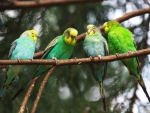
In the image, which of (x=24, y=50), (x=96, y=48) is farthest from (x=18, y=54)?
(x=96, y=48)

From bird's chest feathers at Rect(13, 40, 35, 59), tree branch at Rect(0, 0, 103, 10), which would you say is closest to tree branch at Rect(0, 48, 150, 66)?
tree branch at Rect(0, 0, 103, 10)

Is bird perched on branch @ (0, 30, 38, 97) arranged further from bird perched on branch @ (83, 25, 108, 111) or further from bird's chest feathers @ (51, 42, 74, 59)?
bird perched on branch @ (83, 25, 108, 111)

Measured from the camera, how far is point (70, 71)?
391 cm

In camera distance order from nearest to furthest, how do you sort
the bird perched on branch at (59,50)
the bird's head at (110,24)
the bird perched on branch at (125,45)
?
the bird perched on branch at (59,50)
the bird perched on branch at (125,45)
the bird's head at (110,24)

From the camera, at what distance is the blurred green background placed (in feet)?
12.0

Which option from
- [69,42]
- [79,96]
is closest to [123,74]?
[79,96]

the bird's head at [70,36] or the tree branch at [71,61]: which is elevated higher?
the bird's head at [70,36]

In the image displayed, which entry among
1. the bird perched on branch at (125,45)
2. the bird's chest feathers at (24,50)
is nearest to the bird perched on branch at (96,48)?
the bird perched on branch at (125,45)

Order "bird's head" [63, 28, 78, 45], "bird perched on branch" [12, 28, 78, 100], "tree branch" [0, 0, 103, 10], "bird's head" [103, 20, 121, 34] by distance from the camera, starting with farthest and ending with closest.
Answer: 1. "bird's head" [103, 20, 121, 34]
2. "bird perched on branch" [12, 28, 78, 100]
3. "bird's head" [63, 28, 78, 45]
4. "tree branch" [0, 0, 103, 10]

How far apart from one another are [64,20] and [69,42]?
38.7 inches

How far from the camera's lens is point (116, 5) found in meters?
4.15

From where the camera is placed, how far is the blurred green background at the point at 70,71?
365 centimetres

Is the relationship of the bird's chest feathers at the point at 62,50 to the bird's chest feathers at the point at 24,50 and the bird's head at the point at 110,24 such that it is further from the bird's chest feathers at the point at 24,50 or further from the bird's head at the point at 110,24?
the bird's head at the point at 110,24

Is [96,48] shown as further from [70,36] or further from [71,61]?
[71,61]
